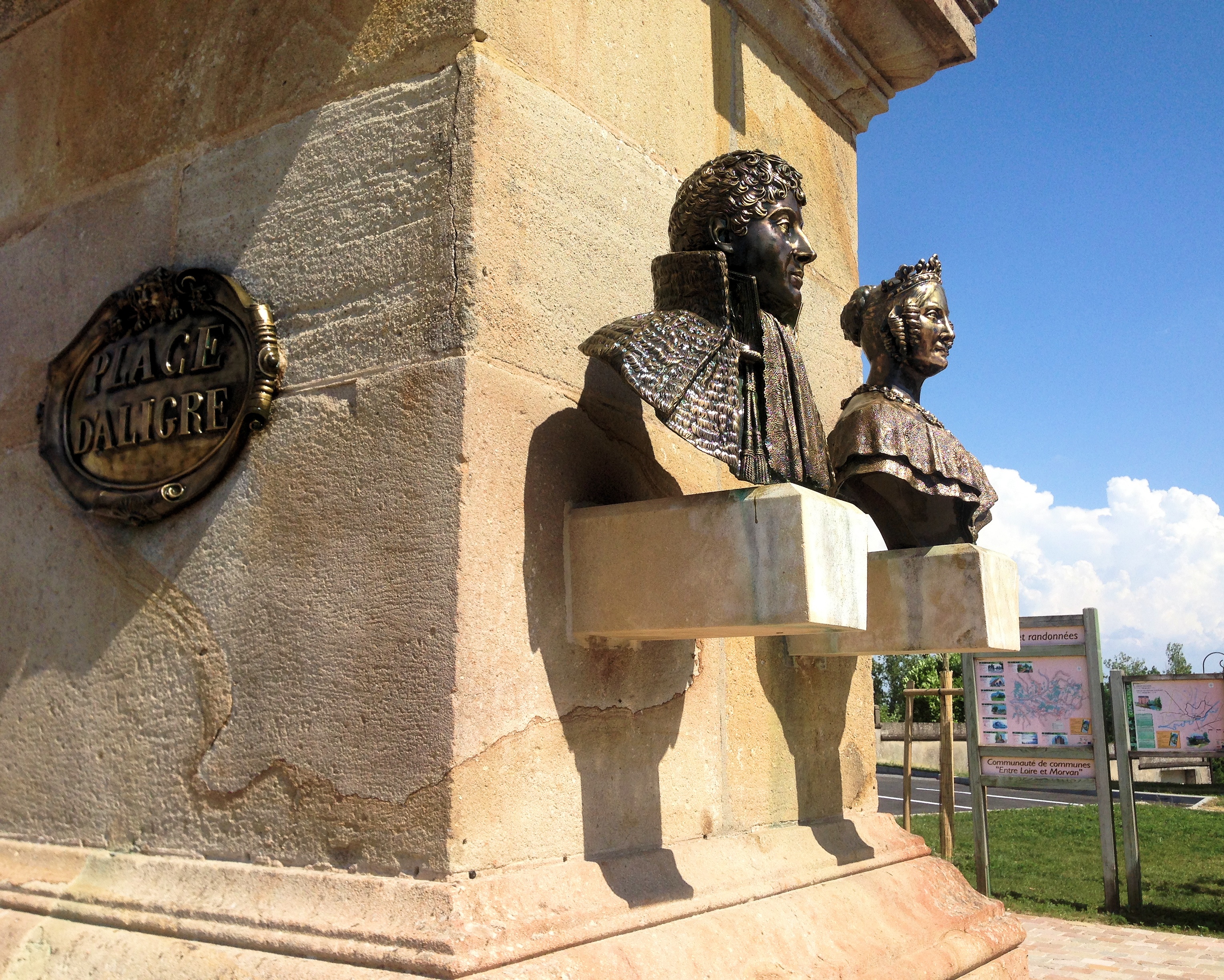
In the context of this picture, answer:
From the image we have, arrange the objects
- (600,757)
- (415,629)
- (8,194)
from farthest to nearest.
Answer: (8,194) → (600,757) → (415,629)

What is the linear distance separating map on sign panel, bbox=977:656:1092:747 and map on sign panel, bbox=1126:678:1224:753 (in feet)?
1.85

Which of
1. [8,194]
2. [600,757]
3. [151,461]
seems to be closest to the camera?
[600,757]

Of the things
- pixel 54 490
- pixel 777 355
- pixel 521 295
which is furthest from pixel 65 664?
pixel 777 355

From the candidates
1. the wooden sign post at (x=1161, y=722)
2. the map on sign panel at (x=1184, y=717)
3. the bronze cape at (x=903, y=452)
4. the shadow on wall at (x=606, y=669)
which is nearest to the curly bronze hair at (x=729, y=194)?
the shadow on wall at (x=606, y=669)

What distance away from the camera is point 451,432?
7.66ft

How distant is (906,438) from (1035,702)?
5283 millimetres

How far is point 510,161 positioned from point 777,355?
769 millimetres

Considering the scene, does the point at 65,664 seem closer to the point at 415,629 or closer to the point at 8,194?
the point at 415,629

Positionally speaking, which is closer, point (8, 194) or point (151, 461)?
point (151, 461)

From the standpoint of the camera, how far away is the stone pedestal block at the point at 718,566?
228cm

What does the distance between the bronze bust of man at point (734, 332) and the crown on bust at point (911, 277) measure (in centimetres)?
77

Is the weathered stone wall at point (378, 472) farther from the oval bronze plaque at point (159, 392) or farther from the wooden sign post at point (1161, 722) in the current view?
the wooden sign post at point (1161, 722)

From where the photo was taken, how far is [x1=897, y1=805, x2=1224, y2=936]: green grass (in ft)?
23.8

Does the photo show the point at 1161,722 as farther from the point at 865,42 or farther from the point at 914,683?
the point at 914,683
